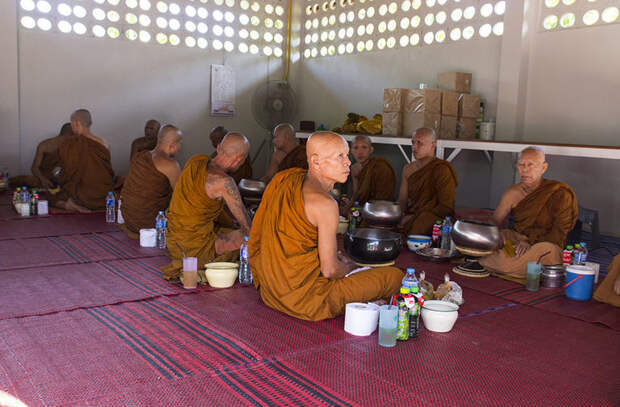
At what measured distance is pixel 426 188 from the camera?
23.7 feet

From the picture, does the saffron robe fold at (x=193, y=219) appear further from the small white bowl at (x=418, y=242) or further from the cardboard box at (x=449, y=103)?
the cardboard box at (x=449, y=103)

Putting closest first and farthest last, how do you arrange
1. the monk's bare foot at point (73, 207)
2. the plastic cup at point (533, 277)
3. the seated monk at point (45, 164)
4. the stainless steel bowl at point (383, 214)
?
the plastic cup at point (533, 277), the stainless steel bowl at point (383, 214), the monk's bare foot at point (73, 207), the seated monk at point (45, 164)

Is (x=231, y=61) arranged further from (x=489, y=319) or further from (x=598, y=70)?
(x=489, y=319)

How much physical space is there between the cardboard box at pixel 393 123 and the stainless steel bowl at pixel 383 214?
2837mm

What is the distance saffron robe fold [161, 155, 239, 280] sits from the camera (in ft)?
17.7

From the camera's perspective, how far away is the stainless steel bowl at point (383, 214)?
22.5ft

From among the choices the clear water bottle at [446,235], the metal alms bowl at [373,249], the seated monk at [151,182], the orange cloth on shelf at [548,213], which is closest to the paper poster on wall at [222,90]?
the seated monk at [151,182]

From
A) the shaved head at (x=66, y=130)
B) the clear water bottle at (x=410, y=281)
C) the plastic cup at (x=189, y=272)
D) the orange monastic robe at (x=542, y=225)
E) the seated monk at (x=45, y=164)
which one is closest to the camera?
the clear water bottle at (x=410, y=281)

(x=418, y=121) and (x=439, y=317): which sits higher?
(x=418, y=121)

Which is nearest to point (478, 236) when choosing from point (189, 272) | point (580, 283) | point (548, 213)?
point (548, 213)

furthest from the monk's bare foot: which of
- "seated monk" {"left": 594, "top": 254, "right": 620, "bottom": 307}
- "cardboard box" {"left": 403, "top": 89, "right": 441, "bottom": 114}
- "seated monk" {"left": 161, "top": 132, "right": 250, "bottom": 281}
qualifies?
"seated monk" {"left": 594, "top": 254, "right": 620, "bottom": 307}

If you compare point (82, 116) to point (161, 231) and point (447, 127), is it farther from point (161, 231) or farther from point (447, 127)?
point (447, 127)

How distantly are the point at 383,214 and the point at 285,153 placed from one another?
2.97 m

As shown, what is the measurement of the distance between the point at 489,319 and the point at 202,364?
2.29 m
